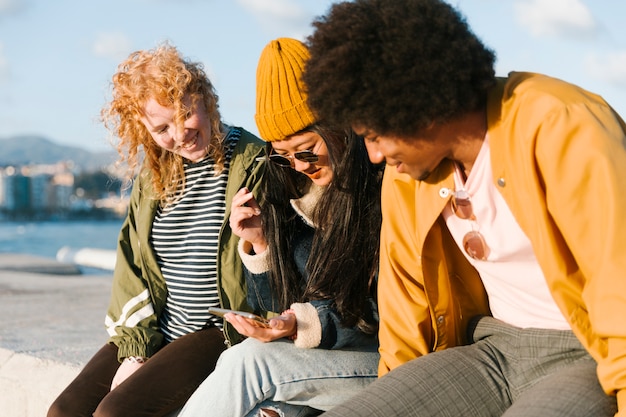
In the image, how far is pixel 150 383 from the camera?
359 cm

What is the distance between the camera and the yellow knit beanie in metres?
3.45

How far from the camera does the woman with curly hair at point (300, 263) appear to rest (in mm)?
3205

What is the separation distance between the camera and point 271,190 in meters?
3.63

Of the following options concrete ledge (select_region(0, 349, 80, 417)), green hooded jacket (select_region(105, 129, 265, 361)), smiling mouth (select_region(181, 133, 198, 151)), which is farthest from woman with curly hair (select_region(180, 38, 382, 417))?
concrete ledge (select_region(0, 349, 80, 417))

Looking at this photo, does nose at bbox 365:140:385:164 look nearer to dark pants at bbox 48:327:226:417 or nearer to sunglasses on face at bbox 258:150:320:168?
sunglasses on face at bbox 258:150:320:168

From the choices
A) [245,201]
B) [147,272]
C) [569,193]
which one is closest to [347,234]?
[245,201]

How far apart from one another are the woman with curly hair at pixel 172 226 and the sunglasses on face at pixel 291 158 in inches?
10.2

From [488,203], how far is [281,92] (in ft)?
3.59

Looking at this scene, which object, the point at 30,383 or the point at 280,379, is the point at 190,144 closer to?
the point at 280,379

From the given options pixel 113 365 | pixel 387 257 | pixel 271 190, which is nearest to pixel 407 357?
pixel 387 257

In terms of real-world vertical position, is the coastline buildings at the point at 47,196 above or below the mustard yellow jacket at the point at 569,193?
below

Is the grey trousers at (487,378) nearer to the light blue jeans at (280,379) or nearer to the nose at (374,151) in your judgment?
the light blue jeans at (280,379)

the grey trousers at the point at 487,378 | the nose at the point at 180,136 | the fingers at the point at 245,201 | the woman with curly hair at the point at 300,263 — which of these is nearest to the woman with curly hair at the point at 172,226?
the nose at the point at 180,136

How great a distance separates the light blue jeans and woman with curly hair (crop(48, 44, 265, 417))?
1.67 ft
